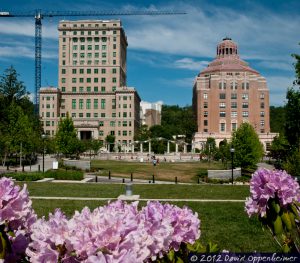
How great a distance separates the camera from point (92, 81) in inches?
5364

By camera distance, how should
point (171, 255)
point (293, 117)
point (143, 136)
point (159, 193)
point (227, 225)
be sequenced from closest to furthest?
point (171, 255), point (227, 225), point (159, 193), point (293, 117), point (143, 136)

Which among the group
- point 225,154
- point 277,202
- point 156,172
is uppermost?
A: point 277,202

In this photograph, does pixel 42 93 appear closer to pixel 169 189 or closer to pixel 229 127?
pixel 229 127

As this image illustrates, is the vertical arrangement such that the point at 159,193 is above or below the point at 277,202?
below

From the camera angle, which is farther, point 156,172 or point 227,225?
point 156,172

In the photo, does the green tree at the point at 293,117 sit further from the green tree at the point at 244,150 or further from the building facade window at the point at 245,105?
the building facade window at the point at 245,105

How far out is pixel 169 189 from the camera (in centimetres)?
2542

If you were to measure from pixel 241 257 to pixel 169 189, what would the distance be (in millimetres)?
22821

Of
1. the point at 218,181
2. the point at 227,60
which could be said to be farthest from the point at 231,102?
the point at 218,181

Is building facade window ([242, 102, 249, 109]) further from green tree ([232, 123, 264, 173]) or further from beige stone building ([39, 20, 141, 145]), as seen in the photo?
green tree ([232, 123, 264, 173])

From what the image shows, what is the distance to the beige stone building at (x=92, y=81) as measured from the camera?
13425 cm

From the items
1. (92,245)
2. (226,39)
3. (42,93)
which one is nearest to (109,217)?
(92,245)

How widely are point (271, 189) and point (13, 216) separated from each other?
2568 millimetres

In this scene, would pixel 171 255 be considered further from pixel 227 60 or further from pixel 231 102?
pixel 227 60
